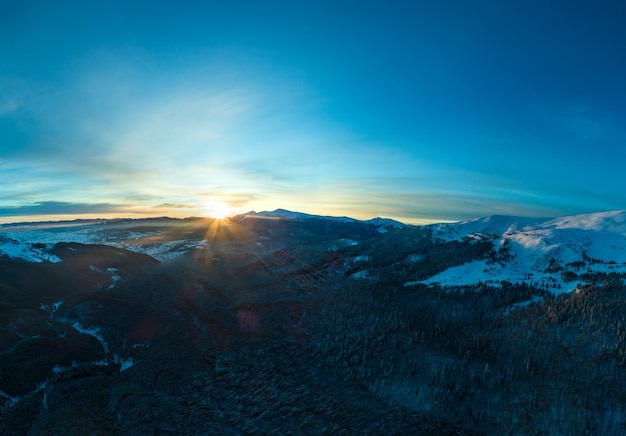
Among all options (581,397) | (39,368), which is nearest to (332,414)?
(581,397)

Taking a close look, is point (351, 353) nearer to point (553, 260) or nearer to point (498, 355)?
point (498, 355)

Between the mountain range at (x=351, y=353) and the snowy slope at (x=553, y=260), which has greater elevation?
the snowy slope at (x=553, y=260)

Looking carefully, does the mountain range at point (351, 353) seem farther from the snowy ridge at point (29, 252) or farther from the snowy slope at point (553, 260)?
the snowy ridge at point (29, 252)

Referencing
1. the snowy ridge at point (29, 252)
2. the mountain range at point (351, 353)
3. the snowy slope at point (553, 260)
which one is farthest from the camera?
the snowy ridge at point (29, 252)

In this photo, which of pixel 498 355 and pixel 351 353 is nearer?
pixel 498 355

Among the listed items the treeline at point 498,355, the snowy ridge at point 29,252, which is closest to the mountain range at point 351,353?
the treeline at point 498,355

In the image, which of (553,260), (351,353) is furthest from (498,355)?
(553,260)

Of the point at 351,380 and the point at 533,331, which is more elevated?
the point at 533,331

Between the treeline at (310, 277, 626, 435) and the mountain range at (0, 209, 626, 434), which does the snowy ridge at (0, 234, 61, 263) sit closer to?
the mountain range at (0, 209, 626, 434)

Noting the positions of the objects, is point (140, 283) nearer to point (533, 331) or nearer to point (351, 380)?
point (351, 380)

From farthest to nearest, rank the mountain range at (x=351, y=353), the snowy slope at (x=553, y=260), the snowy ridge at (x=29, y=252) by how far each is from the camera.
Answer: the snowy ridge at (x=29, y=252), the snowy slope at (x=553, y=260), the mountain range at (x=351, y=353)

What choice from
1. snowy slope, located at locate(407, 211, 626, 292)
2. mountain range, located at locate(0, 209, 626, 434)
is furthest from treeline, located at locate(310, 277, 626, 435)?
snowy slope, located at locate(407, 211, 626, 292)
